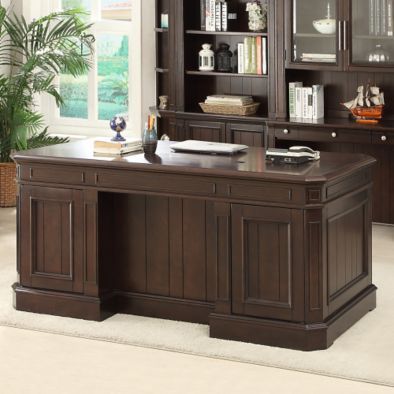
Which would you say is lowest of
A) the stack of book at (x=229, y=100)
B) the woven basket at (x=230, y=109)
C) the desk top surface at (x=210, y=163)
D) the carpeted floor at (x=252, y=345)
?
the carpeted floor at (x=252, y=345)

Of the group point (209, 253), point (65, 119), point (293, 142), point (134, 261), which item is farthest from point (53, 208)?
point (65, 119)

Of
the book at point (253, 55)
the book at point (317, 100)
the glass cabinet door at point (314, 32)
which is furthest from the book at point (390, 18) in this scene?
the book at point (253, 55)

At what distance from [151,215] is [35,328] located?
805mm

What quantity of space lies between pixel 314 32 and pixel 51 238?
2898 mm

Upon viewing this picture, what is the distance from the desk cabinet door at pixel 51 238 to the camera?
547 cm

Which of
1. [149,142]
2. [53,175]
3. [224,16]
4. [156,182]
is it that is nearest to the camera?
[156,182]

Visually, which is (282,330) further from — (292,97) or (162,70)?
(162,70)

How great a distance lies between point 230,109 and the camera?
8.01 metres

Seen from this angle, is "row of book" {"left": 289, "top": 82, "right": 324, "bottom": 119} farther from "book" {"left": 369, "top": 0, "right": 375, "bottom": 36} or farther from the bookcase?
"book" {"left": 369, "top": 0, "right": 375, "bottom": 36}

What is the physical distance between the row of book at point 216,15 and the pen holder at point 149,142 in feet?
8.54

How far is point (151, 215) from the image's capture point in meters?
5.48

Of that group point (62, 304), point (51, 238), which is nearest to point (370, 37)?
point (51, 238)

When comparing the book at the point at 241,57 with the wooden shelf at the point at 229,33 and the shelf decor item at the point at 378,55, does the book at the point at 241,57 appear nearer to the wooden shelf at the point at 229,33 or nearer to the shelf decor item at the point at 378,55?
the wooden shelf at the point at 229,33

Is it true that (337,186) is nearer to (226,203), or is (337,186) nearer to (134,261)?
(226,203)
